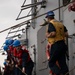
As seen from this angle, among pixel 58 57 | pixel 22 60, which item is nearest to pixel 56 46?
pixel 58 57

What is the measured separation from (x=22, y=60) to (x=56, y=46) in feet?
12.7

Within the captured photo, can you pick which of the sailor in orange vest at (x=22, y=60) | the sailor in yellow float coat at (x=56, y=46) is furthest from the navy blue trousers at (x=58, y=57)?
the sailor in orange vest at (x=22, y=60)

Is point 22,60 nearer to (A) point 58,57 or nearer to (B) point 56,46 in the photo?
(A) point 58,57

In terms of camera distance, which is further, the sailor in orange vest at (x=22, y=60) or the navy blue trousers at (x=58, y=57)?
the sailor in orange vest at (x=22, y=60)

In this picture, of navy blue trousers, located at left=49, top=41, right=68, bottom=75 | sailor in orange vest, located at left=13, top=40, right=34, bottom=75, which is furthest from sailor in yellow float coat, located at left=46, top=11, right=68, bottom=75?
sailor in orange vest, located at left=13, top=40, right=34, bottom=75

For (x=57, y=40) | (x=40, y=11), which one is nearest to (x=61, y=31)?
(x=57, y=40)

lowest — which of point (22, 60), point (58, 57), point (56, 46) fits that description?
point (22, 60)

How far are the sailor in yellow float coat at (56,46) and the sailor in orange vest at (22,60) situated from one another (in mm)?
3533

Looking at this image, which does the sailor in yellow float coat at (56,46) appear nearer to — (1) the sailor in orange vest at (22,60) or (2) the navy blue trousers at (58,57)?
(2) the navy blue trousers at (58,57)

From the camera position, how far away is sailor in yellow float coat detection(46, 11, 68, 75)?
8.33 m

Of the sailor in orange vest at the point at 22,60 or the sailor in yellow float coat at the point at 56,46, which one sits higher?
the sailor in yellow float coat at the point at 56,46

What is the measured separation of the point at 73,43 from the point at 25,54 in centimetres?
332

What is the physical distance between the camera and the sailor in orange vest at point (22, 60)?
12.0m

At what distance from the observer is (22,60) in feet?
39.7
